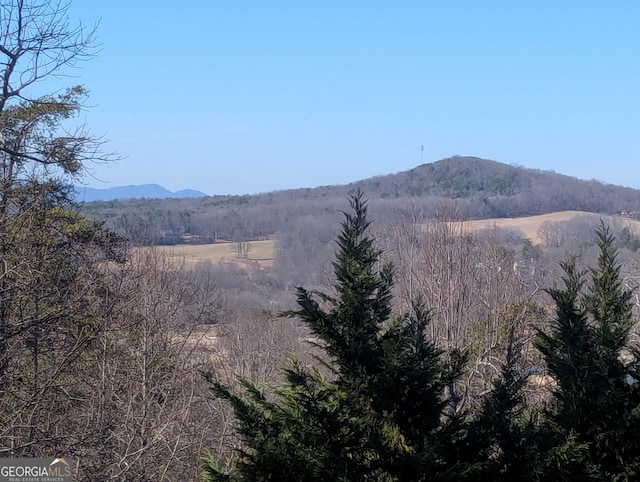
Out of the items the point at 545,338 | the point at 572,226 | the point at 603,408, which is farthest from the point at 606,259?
the point at 572,226

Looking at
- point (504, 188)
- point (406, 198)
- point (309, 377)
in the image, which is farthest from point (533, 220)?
point (309, 377)

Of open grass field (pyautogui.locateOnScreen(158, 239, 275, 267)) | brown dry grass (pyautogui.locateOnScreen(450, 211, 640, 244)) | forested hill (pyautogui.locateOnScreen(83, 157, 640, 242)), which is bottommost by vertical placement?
open grass field (pyautogui.locateOnScreen(158, 239, 275, 267))

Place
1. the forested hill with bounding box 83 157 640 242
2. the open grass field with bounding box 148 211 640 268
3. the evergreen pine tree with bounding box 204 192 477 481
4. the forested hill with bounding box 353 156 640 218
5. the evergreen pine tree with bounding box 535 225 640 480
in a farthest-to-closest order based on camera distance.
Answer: the forested hill with bounding box 353 156 640 218 < the forested hill with bounding box 83 157 640 242 < the open grass field with bounding box 148 211 640 268 < the evergreen pine tree with bounding box 535 225 640 480 < the evergreen pine tree with bounding box 204 192 477 481

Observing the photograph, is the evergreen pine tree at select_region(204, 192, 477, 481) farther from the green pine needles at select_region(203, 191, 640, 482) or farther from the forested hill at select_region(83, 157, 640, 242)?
the forested hill at select_region(83, 157, 640, 242)

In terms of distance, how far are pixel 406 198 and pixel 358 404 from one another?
60239 millimetres

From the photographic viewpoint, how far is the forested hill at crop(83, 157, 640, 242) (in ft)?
259

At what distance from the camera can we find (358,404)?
5.59 metres

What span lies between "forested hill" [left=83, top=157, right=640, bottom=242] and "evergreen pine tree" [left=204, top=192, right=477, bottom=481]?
57.2 metres

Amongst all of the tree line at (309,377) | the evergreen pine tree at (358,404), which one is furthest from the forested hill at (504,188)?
the evergreen pine tree at (358,404)

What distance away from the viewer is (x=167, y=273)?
66.3 ft

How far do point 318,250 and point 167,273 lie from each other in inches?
1660

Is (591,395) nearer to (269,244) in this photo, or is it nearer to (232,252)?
(232,252)

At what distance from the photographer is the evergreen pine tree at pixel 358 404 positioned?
5328 mm

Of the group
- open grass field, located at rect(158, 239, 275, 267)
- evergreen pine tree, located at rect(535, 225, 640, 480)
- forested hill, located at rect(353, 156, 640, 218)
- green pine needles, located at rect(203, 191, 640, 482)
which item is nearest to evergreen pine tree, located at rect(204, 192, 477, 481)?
green pine needles, located at rect(203, 191, 640, 482)
